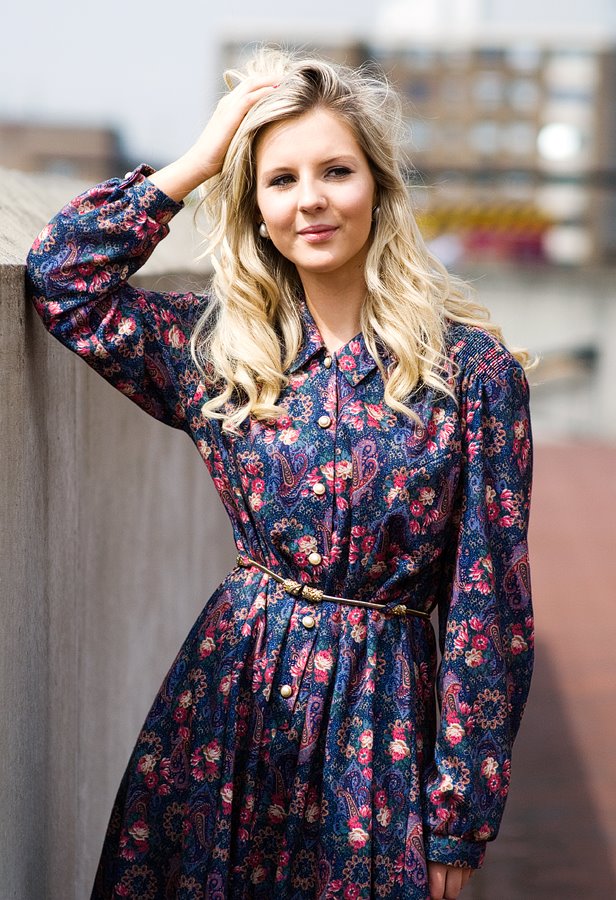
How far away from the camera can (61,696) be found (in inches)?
103

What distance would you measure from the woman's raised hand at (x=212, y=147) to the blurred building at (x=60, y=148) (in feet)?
55.6

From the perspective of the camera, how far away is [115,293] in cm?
240

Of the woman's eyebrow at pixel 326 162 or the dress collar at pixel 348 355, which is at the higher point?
the woman's eyebrow at pixel 326 162

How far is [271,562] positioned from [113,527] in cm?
89

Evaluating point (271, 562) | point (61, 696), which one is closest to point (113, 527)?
point (61, 696)

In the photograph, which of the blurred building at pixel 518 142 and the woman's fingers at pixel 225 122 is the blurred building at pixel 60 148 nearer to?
the blurred building at pixel 518 142

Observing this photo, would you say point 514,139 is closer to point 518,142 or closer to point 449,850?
point 518,142

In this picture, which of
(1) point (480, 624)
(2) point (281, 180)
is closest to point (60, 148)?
(2) point (281, 180)

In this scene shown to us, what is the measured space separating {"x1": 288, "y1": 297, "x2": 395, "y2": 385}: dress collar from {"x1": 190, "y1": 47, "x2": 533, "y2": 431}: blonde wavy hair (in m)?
0.01

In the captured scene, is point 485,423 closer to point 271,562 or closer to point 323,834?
point 271,562

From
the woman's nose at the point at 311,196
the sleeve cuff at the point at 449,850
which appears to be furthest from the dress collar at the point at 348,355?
the sleeve cuff at the point at 449,850

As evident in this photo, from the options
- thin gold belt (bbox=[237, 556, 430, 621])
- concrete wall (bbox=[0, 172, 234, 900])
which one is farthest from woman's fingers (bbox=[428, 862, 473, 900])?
concrete wall (bbox=[0, 172, 234, 900])

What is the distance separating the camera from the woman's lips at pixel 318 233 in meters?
2.35

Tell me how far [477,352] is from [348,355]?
0.23 meters
